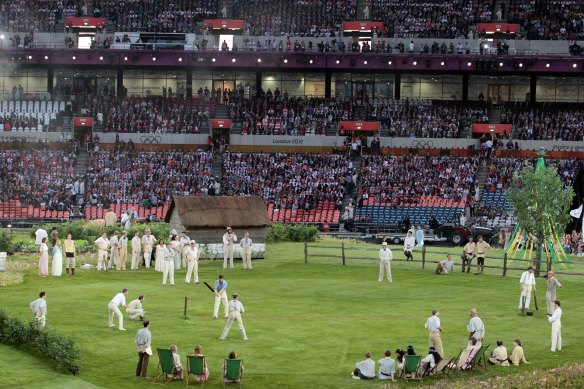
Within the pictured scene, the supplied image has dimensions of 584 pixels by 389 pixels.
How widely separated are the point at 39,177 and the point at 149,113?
41.3 ft

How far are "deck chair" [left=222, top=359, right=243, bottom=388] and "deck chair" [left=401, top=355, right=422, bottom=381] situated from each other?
434 centimetres

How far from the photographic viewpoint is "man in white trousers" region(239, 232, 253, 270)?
50.9m

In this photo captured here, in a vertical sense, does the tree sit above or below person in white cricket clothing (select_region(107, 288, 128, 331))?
above

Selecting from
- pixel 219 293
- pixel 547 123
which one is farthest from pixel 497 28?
pixel 219 293

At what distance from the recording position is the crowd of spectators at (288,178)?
7488cm

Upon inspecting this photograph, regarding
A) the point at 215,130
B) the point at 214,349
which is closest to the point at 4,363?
the point at 214,349

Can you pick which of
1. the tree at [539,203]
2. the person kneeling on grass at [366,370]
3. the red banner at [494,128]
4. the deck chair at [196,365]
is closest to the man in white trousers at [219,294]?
the deck chair at [196,365]

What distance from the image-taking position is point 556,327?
35.2 metres

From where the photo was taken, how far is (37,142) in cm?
8200

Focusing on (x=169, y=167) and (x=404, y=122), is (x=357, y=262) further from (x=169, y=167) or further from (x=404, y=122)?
(x=404, y=122)

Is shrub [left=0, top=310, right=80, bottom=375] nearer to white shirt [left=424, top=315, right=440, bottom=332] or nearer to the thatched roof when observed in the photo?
white shirt [left=424, top=315, right=440, bottom=332]

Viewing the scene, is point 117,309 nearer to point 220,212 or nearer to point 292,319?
point 292,319

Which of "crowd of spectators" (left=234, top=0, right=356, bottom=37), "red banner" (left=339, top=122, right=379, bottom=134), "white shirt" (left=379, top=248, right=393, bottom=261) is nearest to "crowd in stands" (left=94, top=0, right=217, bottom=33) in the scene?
"crowd of spectators" (left=234, top=0, right=356, bottom=37)

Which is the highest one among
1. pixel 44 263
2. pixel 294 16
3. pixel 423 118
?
pixel 294 16
